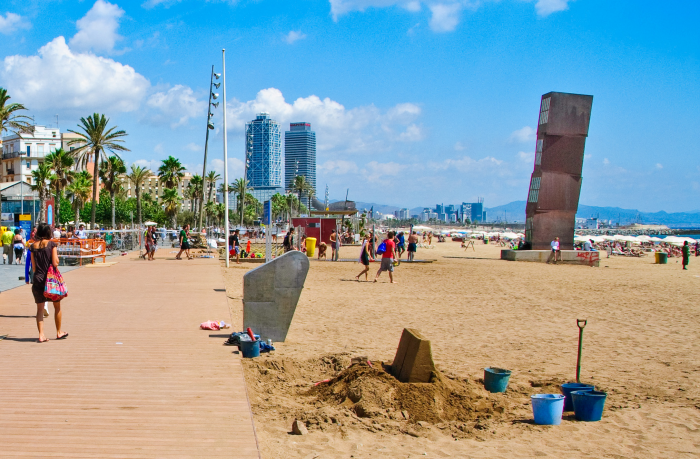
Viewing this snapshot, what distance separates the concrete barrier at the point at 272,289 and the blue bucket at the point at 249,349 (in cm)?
98

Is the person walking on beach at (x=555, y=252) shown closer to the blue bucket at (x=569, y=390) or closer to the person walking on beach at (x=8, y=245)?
the person walking on beach at (x=8, y=245)

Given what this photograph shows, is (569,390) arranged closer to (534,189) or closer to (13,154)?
(534,189)

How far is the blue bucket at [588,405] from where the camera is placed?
589 centimetres

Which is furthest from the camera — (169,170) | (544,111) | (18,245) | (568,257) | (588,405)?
(169,170)

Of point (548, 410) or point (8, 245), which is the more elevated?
point (8, 245)

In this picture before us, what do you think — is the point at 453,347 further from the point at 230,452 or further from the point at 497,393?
the point at 230,452

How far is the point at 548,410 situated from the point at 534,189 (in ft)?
91.6

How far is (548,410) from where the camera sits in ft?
19.1

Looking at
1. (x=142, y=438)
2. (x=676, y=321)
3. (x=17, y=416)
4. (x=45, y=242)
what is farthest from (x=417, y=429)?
(x=676, y=321)

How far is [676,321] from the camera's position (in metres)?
12.5

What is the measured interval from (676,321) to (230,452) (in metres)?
11.4

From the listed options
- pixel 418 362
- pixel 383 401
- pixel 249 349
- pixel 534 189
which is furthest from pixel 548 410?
pixel 534 189

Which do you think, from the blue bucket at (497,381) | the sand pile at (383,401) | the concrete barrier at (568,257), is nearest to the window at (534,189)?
the concrete barrier at (568,257)

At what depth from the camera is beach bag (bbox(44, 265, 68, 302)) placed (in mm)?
7895
